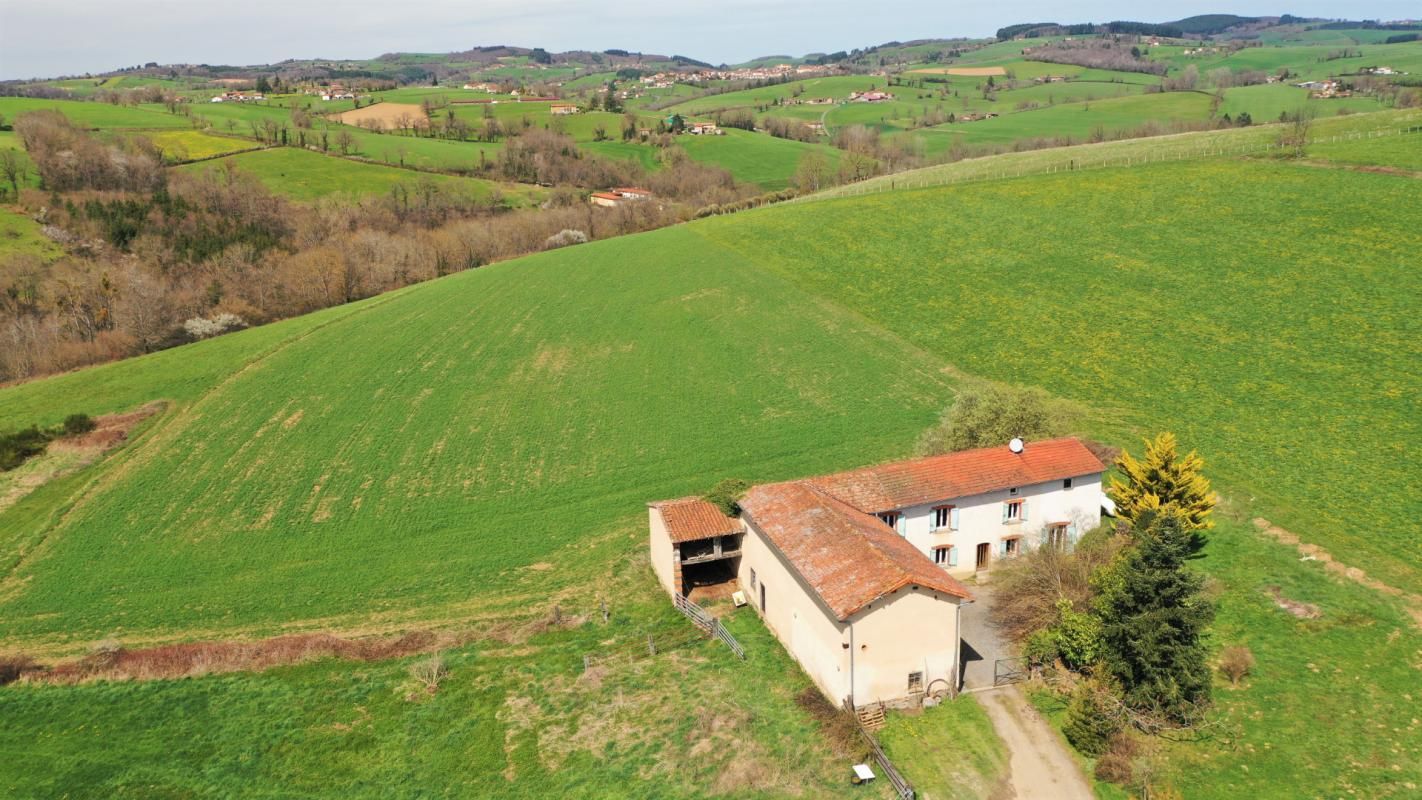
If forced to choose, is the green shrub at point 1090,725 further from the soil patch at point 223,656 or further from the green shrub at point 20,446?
the green shrub at point 20,446

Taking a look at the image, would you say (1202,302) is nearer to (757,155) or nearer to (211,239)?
(211,239)

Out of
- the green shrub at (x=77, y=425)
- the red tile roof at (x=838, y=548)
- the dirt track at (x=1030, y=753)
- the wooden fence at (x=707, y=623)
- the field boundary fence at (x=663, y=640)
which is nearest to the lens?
the dirt track at (x=1030, y=753)

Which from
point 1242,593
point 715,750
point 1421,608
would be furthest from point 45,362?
point 1421,608

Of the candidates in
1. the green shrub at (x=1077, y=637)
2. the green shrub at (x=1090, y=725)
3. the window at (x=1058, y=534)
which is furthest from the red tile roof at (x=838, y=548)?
the window at (x=1058, y=534)

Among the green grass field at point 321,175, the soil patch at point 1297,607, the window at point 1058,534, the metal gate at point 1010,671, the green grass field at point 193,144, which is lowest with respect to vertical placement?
the metal gate at point 1010,671

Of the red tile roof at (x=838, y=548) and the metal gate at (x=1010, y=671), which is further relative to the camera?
the metal gate at (x=1010, y=671)

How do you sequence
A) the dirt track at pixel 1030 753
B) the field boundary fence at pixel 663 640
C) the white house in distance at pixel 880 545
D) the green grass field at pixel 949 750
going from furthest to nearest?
the field boundary fence at pixel 663 640 → the white house in distance at pixel 880 545 → the green grass field at pixel 949 750 → the dirt track at pixel 1030 753

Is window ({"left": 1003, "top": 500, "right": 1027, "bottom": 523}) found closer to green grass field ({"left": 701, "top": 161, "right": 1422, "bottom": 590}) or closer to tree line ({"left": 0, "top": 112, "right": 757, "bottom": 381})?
green grass field ({"left": 701, "top": 161, "right": 1422, "bottom": 590})

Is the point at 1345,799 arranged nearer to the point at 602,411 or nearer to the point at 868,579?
the point at 868,579
